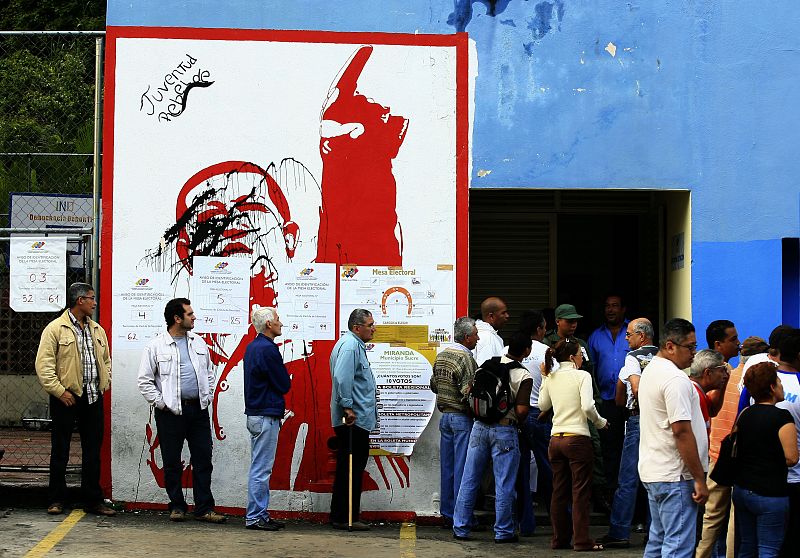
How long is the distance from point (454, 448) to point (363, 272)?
6.20 ft

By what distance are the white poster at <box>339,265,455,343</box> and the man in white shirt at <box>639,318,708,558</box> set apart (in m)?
3.57

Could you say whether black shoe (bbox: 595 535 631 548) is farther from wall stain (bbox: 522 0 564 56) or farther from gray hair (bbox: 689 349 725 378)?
wall stain (bbox: 522 0 564 56)

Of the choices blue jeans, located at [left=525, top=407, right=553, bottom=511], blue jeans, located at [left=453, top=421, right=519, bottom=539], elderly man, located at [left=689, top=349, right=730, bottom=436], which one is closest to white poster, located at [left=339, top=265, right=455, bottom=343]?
blue jeans, located at [left=525, top=407, right=553, bottom=511]

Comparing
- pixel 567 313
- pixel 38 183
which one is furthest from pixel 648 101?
pixel 38 183

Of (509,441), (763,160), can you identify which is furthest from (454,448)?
(763,160)

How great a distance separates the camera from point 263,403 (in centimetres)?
998

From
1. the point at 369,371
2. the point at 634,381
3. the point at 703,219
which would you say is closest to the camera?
the point at 634,381

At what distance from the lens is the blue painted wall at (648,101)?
10852mm

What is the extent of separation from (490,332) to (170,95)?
3.83m

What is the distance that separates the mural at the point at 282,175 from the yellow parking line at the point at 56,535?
82cm

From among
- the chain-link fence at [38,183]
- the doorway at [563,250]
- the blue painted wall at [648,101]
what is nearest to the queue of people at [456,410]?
the chain-link fence at [38,183]

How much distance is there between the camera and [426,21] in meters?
10.9

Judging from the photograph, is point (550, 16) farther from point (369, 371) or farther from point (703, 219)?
point (369, 371)

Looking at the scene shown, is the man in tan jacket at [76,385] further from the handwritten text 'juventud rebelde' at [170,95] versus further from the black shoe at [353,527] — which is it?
the black shoe at [353,527]
